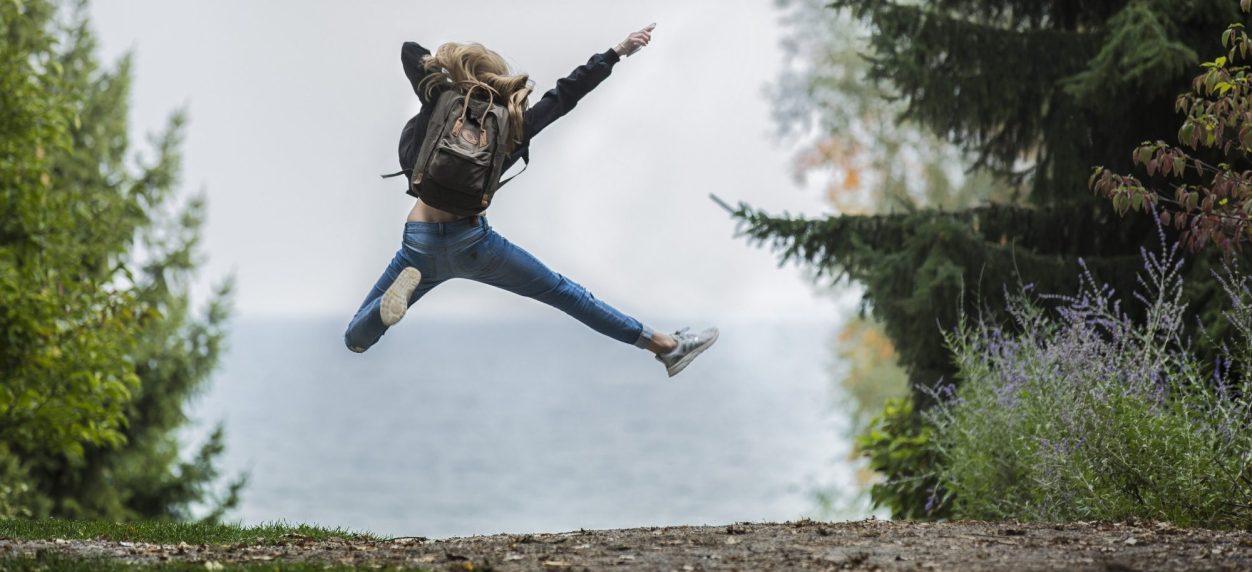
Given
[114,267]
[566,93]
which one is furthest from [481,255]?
[114,267]

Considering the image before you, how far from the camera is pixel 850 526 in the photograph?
5852mm

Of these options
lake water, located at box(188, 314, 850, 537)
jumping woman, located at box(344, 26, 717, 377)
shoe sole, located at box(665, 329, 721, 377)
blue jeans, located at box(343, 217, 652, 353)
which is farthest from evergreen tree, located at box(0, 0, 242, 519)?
shoe sole, located at box(665, 329, 721, 377)

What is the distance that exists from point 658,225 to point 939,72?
7271 centimetres

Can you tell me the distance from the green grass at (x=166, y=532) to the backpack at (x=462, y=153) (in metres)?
1.76

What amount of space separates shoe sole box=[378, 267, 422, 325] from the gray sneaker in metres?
1.32

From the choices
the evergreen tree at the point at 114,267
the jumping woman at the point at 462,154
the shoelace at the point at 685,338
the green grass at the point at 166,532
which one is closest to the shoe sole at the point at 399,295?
the jumping woman at the point at 462,154

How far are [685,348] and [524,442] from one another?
58436 millimetres

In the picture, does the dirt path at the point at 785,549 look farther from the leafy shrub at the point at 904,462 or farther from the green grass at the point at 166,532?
the leafy shrub at the point at 904,462

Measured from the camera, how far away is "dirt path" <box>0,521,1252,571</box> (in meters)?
4.84

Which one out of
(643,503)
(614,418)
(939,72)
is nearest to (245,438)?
(614,418)

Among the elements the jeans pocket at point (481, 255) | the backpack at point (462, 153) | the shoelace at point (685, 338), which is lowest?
the shoelace at point (685, 338)

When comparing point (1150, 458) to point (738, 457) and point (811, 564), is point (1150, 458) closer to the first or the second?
point (811, 564)

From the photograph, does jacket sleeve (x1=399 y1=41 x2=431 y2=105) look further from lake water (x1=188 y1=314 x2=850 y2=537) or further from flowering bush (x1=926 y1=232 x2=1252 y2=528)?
lake water (x1=188 y1=314 x2=850 y2=537)

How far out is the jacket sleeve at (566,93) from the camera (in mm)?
5641
